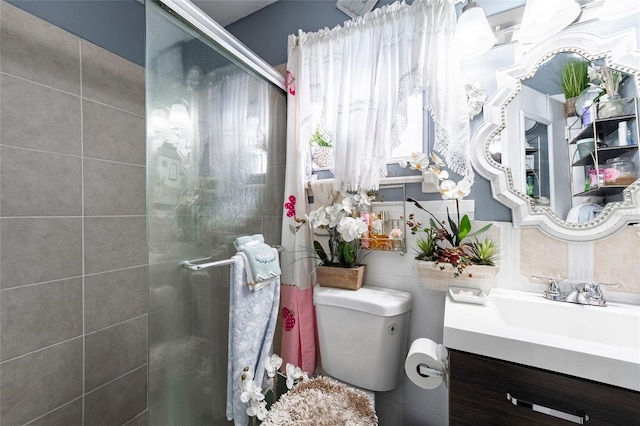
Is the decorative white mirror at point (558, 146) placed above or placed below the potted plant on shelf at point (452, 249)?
above

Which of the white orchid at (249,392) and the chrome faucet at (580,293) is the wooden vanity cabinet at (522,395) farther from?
the white orchid at (249,392)

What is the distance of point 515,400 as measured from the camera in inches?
23.7

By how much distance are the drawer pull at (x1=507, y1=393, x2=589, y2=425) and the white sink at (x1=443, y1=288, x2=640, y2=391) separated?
9 cm

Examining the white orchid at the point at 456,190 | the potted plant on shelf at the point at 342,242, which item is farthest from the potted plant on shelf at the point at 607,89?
the potted plant on shelf at the point at 342,242

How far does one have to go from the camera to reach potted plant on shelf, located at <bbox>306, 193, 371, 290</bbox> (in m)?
1.12

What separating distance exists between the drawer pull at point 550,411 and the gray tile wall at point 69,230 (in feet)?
5.20

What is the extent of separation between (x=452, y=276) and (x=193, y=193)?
98 cm

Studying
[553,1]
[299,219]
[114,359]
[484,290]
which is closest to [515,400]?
[484,290]

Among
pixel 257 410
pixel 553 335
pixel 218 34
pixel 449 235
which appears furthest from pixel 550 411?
pixel 218 34

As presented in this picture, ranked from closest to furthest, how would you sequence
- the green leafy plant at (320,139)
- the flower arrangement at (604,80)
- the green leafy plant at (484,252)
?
the flower arrangement at (604,80), the green leafy plant at (484,252), the green leafy plant at (320,139)

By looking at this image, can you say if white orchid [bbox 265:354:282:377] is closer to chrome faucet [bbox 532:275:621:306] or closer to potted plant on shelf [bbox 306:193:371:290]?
potted plant on shelf [bbox 306:193:371:290]

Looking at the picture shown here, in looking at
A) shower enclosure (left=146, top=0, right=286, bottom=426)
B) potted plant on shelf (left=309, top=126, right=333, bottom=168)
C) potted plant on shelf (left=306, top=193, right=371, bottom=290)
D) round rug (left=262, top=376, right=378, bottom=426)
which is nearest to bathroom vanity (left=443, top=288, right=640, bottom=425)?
round rug (left=262, top=376, right=378, bottom=426)

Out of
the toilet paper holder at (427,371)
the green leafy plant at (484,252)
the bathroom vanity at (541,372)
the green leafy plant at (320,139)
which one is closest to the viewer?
the bathroom vanity at (541,372)

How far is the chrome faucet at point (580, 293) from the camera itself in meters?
0.84
